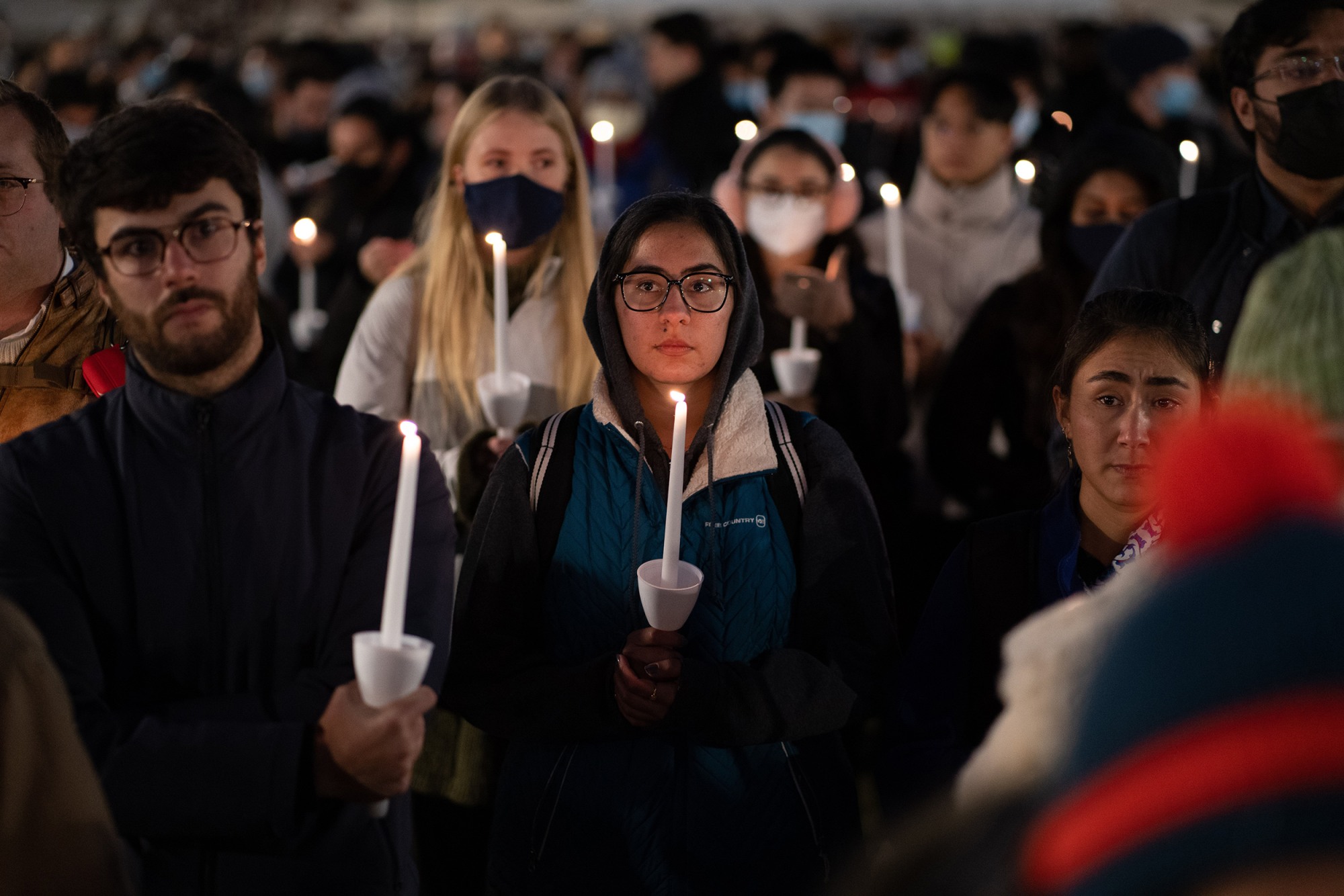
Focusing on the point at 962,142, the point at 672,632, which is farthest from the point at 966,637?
the point at 962,142

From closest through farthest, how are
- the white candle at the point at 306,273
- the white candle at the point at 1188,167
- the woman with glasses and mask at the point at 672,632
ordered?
the woman with glasses and mask at the point at 672,632 < the white candle at the point at 306,273 < the white candle at the point at 1188,167

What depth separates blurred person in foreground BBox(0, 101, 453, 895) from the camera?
74.5 inches

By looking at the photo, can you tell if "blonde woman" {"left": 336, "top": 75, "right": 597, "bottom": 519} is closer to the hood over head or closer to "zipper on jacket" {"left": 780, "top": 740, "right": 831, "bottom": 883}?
the hood over head

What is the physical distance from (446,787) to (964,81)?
3.57 meters

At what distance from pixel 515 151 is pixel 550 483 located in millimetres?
1374

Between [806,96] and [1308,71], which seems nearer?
[1308,71]

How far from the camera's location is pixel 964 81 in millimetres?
5168

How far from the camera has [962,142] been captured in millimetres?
5031

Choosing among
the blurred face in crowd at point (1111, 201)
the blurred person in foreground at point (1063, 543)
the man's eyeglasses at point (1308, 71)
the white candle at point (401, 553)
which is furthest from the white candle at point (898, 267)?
the white candle at point (401, 553)

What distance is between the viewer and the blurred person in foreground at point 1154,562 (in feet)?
4.25

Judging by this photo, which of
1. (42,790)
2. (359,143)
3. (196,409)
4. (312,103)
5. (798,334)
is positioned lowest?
(42,790)

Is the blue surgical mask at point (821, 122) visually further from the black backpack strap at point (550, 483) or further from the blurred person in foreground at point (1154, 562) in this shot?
the blurred person in foreground at point (1154, 562)

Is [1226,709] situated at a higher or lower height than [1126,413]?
lower

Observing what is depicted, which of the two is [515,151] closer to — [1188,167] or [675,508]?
[675,508]
